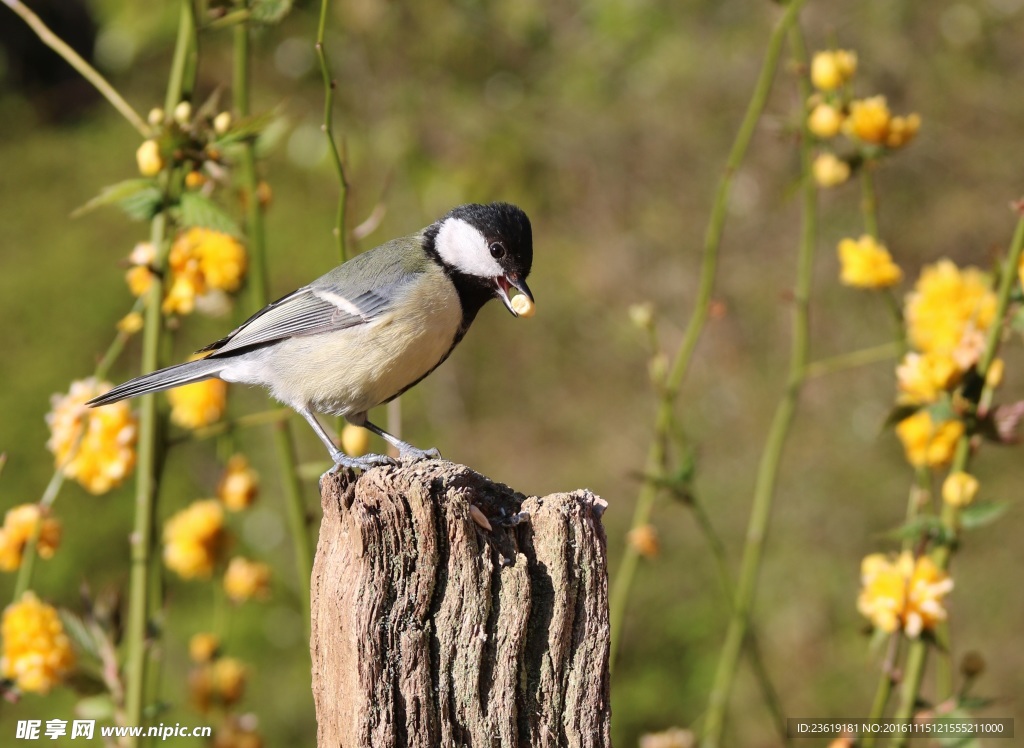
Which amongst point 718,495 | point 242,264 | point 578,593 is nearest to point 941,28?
point 718,495

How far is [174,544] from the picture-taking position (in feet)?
7.52

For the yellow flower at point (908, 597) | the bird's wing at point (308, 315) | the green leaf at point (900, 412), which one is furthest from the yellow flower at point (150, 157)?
the yellow flower at point (908, 597)

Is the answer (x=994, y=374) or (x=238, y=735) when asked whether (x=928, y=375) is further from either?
(x=238, y=735)

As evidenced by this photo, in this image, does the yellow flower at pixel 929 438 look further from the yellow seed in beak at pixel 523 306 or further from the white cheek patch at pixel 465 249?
the white cheek patch at pixel 465 249

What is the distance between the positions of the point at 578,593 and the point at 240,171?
3.98ft

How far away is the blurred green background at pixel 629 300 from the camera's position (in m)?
4.43

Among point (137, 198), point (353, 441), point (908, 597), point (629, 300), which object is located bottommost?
point (908, 597)

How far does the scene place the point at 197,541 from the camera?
2.28 meters

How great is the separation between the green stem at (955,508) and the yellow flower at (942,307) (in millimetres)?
168

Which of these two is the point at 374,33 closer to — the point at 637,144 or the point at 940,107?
the point at 637,144

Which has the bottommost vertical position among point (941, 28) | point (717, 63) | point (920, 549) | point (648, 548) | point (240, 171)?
point (920, 549)

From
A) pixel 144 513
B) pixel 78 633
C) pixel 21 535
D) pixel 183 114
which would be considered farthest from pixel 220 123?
pixel 78 633

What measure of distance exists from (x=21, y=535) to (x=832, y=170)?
174cm

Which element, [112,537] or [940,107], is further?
[112,537]
